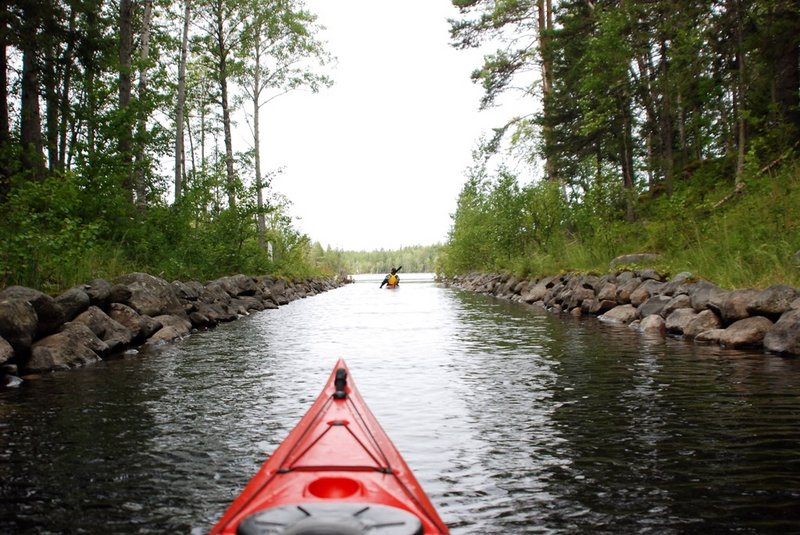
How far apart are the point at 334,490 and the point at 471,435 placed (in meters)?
2.49

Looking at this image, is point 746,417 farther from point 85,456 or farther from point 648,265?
point 648,265

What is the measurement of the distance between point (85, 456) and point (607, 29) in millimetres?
16498

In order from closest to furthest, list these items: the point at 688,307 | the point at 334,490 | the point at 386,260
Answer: the point at 334,490 < the point at 688,307 < the point at 386,260

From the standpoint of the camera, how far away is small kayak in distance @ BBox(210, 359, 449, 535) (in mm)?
2279

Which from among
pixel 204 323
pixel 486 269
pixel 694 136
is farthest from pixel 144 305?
pixel 486 269

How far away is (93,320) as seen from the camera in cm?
915

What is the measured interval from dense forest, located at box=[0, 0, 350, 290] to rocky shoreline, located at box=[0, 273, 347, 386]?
2.24 ft

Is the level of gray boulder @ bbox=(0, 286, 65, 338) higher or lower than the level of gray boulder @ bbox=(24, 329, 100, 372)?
higher

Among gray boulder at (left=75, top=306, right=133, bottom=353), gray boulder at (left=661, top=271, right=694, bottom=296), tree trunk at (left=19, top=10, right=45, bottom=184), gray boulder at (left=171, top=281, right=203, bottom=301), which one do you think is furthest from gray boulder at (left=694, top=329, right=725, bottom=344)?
tree trunk at (left=19, top=10, right=45, bottom=184)

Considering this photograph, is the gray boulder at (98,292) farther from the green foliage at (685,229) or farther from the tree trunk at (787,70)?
the tree trunk at (787,70)

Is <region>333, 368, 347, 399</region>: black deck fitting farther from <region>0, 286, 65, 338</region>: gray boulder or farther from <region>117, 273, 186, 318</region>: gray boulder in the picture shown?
<region>117, 273, 186, 318</region>: gray boulder

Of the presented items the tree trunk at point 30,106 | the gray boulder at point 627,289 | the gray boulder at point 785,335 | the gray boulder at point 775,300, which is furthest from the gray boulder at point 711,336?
the tree trunk at point 30,106

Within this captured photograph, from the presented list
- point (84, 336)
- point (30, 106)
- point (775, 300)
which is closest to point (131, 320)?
point (84, 336)

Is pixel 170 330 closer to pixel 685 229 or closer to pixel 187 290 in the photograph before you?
pixel 187 290
